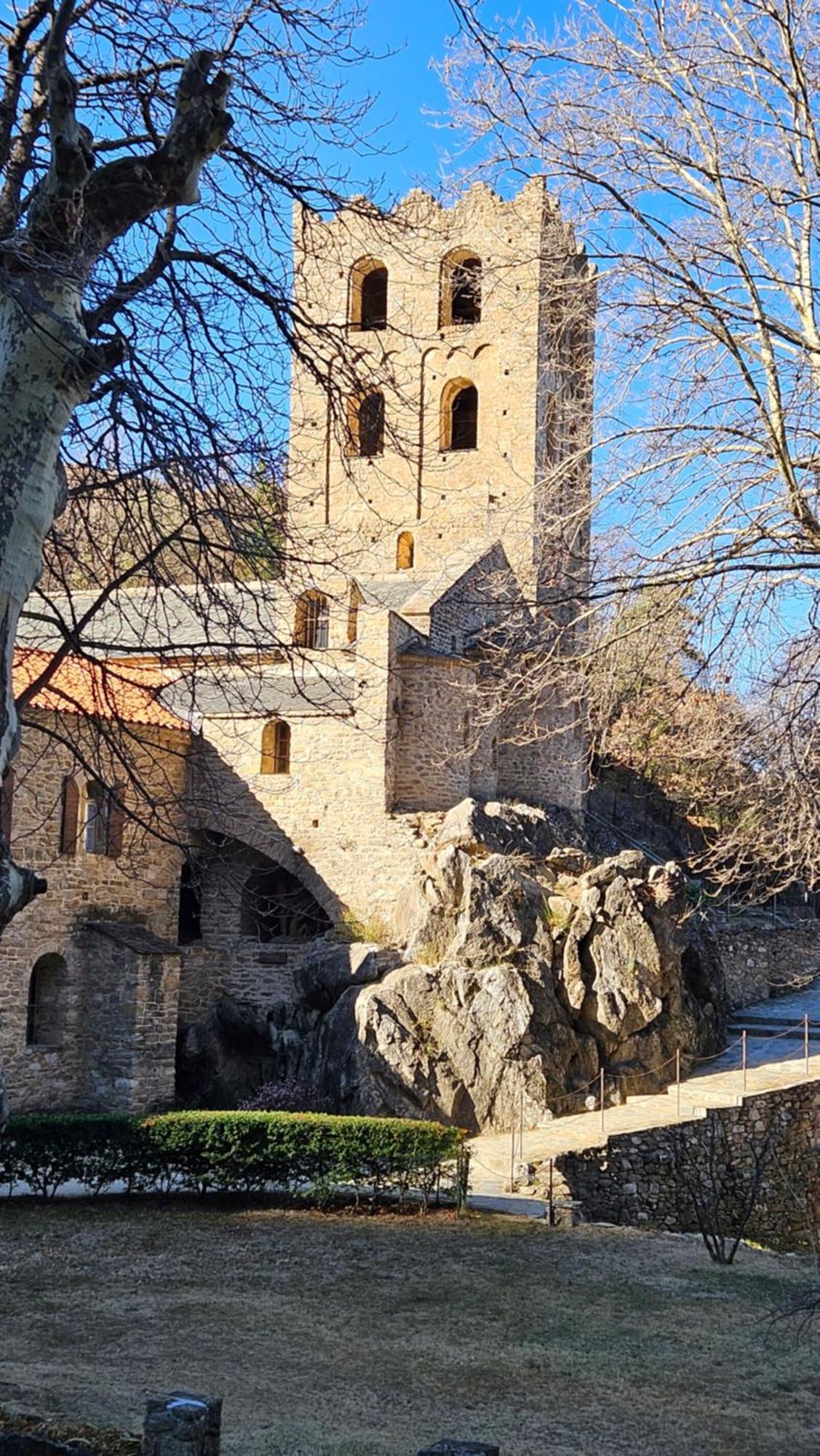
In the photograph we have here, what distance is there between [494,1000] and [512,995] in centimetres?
27

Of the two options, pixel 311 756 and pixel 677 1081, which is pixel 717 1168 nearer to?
pixel 677 1081

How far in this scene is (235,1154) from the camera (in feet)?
49.0

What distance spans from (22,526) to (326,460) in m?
28.0

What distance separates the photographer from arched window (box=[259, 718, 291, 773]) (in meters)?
24.8

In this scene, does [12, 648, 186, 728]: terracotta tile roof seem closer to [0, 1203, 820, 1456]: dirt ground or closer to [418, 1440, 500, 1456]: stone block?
[0, 1203, 820, 1456]: dirt ground

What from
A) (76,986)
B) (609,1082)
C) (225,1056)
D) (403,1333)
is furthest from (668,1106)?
(403,1333)

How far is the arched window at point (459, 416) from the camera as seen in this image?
108 ft

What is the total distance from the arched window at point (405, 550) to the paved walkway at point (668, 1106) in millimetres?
12397

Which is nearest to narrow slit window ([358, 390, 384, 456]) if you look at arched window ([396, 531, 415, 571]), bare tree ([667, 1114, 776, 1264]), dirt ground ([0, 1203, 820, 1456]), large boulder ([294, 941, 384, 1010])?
dirt ground ([0, 1203, 820, 1456])

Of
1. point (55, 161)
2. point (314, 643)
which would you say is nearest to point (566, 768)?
point (314, 643)

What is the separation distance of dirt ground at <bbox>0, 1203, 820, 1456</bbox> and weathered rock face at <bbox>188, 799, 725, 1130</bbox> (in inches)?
221

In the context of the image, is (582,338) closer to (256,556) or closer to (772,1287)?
(256,556)

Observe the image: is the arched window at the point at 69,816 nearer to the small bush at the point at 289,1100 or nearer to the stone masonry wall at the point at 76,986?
the stone masonry wall at the point at 76,986

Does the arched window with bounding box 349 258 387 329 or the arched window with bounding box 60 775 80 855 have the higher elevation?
the arched window with bounding box 349 258 387 329
